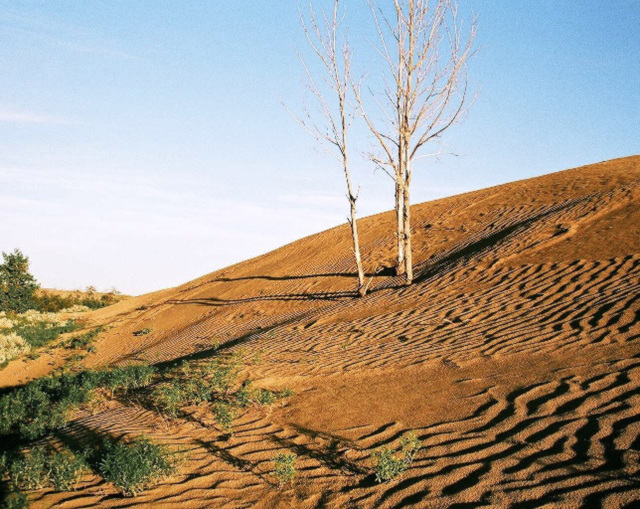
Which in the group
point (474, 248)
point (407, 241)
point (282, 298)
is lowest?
point (282, 298)

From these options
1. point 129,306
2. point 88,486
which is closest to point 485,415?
point 88,486

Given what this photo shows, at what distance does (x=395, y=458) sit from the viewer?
152 inches

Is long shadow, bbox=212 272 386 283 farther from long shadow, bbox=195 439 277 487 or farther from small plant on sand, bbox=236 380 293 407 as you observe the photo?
long shadow, bbox=195 439 277 487

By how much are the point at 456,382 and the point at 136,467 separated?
324 cm

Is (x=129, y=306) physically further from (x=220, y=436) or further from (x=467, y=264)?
(x=220, y=436)

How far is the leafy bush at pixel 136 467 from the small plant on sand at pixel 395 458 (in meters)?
1.83

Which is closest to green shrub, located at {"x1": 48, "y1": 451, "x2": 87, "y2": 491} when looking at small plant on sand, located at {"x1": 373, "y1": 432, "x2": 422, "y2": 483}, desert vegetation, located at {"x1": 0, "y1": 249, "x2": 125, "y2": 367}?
small plant on sand, located at {"x1": 373, "y1": 432, "x2": 422, "y2": 483}

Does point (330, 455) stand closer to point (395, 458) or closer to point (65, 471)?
point (395, 458)

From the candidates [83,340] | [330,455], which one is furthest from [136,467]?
[83,340]

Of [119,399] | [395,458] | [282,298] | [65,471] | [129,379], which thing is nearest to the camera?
[395,458]

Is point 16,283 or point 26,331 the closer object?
point 26,331

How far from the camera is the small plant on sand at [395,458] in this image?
3.79 metres

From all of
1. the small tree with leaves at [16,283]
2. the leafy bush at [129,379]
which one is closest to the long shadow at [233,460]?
the leafy bush at [129,379]

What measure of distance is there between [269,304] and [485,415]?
1101 cm
